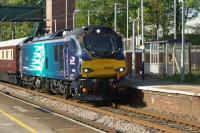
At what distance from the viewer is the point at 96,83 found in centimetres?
2067

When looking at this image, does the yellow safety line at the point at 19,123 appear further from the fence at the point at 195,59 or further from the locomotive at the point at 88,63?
the fence at the point at 195,59

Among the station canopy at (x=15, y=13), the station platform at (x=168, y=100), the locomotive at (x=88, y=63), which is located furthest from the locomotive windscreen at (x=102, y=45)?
the station canopy at (x=15, y=13)

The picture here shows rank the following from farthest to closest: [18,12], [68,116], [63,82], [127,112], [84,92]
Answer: [18,12] < [63,82] < [84,92] < [127,112] < [68,116]

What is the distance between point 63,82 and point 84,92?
8.39 feet

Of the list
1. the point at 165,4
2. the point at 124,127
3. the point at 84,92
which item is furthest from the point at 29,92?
the point at 165,4

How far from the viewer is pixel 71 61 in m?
21.5

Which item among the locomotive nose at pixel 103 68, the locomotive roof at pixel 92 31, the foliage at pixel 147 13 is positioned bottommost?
the locomotive nose at pixel 103 68

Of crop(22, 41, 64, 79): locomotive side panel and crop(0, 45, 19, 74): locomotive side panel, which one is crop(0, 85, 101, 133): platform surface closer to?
crop(22, 41, 64, 79): locomotive side panel

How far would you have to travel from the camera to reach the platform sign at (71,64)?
68.5ft

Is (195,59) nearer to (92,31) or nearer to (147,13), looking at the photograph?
(92,31)

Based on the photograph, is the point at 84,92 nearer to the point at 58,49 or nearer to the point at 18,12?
the point at 58,49

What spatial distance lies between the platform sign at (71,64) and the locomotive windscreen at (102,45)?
0.74 meters

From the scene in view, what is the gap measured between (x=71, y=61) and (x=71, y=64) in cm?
13

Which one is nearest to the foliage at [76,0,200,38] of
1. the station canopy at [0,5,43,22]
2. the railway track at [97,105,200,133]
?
the station canopy at [0,5,43,22]
